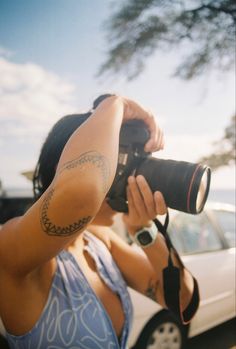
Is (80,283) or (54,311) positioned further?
(80,283)

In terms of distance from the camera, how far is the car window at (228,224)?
3.42 m

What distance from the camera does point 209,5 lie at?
435 centimetres

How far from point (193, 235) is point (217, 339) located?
3.70ft

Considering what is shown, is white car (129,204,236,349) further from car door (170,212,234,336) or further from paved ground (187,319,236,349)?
paved ground (187,319,236,349)

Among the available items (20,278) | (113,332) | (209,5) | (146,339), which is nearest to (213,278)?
(146,339)

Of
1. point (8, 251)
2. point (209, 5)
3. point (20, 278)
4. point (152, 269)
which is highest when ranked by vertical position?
point (209, 5)

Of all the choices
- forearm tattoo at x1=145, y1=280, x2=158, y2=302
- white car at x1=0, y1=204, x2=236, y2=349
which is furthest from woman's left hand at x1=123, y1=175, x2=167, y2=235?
white car at x1=0, y1=204, x2=236, y2=349

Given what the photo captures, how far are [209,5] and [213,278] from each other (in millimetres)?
3438

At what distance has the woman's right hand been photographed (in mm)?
1039

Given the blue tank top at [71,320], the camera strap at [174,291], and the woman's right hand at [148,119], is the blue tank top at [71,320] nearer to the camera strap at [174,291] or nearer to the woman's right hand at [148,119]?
the camera strap at [174,291]

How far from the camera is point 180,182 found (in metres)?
0.96

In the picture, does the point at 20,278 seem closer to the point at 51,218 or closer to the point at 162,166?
the point at 51,218

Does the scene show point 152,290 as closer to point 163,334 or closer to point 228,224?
point 163,334

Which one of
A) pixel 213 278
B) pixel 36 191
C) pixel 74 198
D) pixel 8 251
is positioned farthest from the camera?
pixel 213 278
